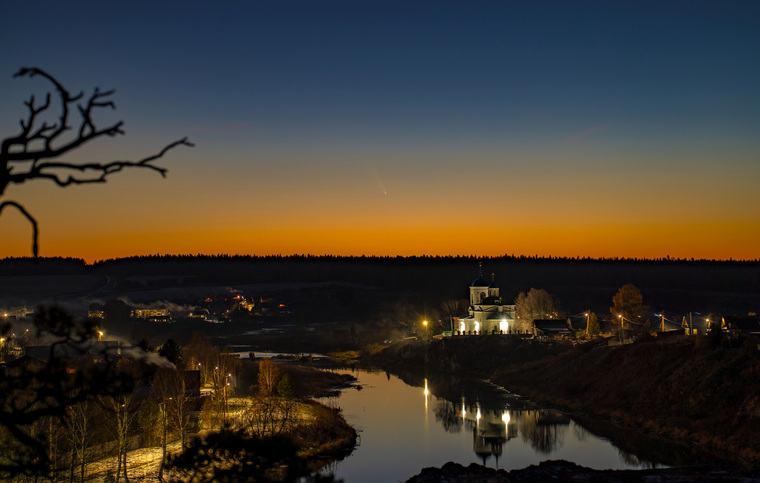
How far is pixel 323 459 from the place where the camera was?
40094mm

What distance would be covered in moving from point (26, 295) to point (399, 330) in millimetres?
64972

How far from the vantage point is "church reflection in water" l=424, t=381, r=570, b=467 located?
4419cm

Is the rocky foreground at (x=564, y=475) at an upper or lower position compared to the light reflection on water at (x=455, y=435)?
upper

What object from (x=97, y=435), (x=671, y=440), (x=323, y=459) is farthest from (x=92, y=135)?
(x=671, y=440)

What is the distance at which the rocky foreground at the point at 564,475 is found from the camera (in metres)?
30.3

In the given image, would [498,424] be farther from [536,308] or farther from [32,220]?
[536,308]

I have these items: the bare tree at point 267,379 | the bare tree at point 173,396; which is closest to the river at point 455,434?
the bare tree at point 267,379

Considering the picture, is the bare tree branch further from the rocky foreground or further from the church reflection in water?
the church reflection in water

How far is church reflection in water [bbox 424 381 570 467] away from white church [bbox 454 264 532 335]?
33191mm

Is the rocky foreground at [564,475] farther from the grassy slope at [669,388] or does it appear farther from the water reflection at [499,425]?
the grassy slope at [669,388]

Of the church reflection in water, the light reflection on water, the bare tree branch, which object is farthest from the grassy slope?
the bare tree branch

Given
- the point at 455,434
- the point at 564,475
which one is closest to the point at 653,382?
the point at 455,434

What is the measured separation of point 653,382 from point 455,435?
60.2ft

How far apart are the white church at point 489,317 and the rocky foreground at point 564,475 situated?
60076 millimetres
